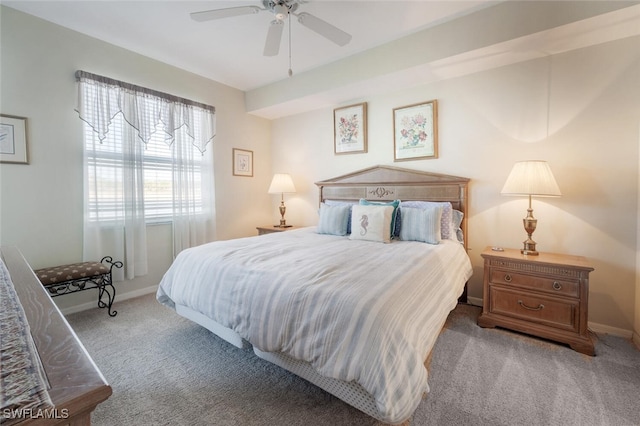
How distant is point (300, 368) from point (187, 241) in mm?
2625

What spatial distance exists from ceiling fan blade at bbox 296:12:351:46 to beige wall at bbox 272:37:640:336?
154 centimetres

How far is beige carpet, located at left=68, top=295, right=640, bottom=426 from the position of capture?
1478 millimetres

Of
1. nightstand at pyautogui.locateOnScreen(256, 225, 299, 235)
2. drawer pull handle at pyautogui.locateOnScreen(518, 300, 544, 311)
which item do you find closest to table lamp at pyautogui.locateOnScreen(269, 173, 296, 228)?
nightstand at pyautogui.locateOnScreen(256, 225, 299, 235)

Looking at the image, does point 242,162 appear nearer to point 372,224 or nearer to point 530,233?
point 372,224

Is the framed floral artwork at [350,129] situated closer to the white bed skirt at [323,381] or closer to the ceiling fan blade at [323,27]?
A: the ceiling fan blade at [323,27]

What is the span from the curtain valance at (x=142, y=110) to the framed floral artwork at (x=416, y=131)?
98.5 inches

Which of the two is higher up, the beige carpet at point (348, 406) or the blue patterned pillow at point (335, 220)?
the blue patterned pillow at point (335, 220)

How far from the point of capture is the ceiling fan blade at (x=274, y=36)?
80.4 inches

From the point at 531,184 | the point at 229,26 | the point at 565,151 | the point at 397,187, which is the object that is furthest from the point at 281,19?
the point at 565,151

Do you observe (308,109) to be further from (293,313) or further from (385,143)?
(293,313)

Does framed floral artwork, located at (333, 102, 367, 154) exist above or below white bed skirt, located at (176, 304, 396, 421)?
above

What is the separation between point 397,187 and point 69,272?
3.41m

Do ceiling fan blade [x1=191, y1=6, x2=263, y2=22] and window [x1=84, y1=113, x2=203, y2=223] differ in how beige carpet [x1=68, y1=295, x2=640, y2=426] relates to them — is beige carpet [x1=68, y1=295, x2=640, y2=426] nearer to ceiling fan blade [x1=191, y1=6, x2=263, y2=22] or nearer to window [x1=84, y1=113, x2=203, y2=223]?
window [x1=84, y1=113, x2=203, y2=223]

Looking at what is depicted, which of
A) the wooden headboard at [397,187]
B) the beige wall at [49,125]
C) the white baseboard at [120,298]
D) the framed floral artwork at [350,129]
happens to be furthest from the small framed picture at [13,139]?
the framed floral artwork at [350,129]
